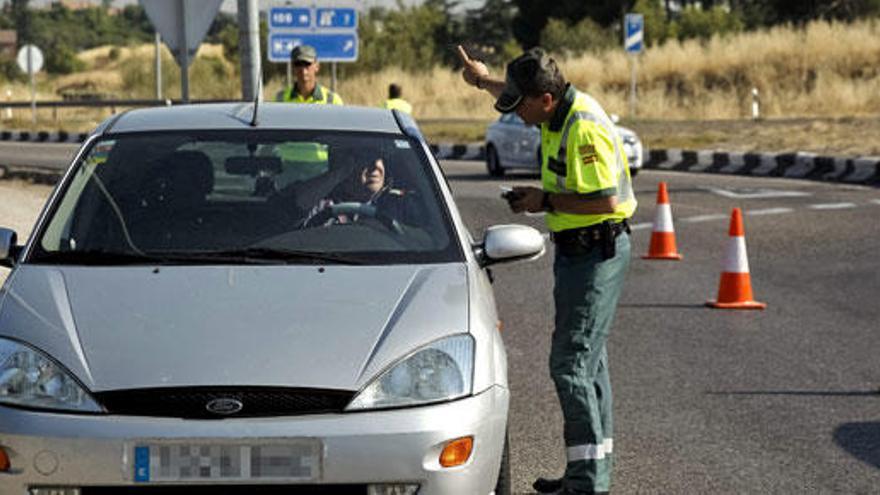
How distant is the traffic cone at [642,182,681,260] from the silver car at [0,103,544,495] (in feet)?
31.8

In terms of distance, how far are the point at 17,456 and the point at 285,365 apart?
79cm

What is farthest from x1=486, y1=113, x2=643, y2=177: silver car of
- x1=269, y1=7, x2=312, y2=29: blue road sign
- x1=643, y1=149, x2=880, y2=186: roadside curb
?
x1=269, y1=7, x2=312, y2=29: blue road sign

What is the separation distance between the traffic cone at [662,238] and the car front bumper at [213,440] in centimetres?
1119

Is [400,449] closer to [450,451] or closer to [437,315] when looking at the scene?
[450,451]

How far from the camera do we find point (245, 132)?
269 inches

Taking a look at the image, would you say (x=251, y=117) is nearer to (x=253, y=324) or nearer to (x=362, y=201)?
(x=362, y=201)

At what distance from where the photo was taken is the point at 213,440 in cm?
523

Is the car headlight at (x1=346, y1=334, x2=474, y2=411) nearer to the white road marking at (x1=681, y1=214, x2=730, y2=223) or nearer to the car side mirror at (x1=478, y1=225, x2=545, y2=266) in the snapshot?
the car side mirror at (x1=478, y1=225, x2=545, y2=266)

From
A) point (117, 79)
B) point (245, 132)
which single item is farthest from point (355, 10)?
point (117, 79)

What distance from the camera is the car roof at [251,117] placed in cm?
689

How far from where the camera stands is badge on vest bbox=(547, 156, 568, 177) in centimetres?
670

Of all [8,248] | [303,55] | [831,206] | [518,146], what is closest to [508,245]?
[8,248]

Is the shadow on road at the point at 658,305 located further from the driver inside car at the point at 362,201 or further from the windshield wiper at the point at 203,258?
the windshield wiper at the point at 203,258

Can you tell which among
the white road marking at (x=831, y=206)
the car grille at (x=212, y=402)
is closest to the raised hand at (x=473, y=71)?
the car grille at (x=212, y=402)
